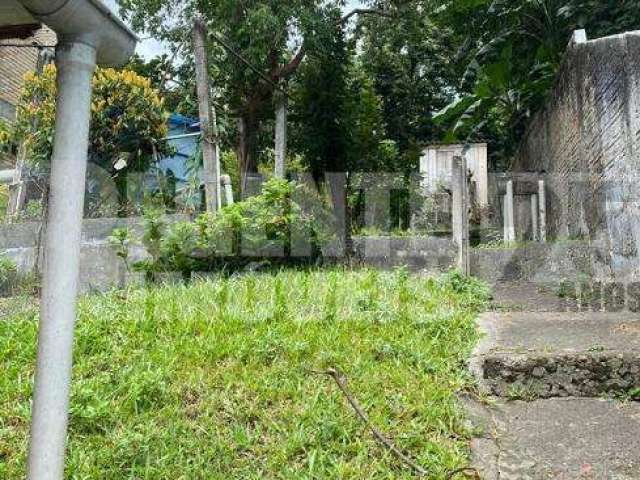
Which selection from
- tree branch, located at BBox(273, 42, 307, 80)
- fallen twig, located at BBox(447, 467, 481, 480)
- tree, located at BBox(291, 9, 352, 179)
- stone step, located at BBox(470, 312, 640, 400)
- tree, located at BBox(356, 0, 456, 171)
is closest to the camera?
fallen twig, located at BBox(447, 467, 481, 480)

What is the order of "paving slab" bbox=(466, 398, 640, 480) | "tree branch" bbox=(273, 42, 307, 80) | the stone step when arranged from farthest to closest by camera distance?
1. "tree branch" bbox=(273, 42, 307, 80)
2. the stone step
3. "paving slab" bbox=(466, 398, 640, 480)

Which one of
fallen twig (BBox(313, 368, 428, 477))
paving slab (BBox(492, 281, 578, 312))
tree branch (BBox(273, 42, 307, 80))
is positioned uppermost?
tree branch (BBox(273, 42, 307, 80))

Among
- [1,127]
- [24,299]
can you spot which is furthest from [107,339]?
[1,127]

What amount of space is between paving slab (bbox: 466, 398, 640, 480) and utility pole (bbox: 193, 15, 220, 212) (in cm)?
500

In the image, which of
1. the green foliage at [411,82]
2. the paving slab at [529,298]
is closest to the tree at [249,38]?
the green foliage at [411,82]

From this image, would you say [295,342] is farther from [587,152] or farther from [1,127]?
[1,127]

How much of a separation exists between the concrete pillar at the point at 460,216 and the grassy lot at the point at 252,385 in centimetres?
137

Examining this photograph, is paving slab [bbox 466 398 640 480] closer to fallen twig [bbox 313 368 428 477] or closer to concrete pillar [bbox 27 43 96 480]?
fallen twig [bbox 313 368 428 477]

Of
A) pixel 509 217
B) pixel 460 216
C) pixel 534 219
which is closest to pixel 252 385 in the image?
pixel 460 216

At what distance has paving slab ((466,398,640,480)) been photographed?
2.14 metres

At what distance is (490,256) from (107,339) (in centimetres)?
415

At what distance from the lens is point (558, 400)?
2764 mm

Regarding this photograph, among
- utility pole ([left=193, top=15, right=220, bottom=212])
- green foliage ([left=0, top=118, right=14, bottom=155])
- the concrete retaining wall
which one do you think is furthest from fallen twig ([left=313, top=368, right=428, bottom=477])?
green foliage ([left=0, top=118, right=14, bottom=155])

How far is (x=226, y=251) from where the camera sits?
5.84 m
